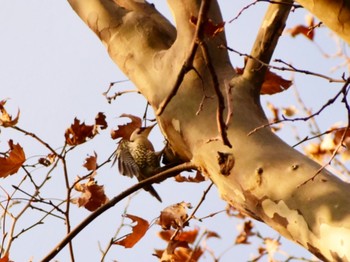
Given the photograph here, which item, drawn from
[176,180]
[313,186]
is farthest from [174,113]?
[176,180]

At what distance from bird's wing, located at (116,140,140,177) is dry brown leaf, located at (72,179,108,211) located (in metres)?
0.12

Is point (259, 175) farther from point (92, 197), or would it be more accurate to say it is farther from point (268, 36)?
point (92, 197)

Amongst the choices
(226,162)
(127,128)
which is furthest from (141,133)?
(226,162)

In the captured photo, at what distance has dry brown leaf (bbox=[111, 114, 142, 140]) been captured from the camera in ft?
7.65

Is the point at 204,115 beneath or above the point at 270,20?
beneath

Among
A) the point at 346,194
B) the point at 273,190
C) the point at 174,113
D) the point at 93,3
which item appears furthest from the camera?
the point at 93,3

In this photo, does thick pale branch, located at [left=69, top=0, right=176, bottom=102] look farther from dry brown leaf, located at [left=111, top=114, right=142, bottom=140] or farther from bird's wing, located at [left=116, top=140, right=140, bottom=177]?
bird's wing, located at [left=116, top=140, right=140, bottom=177]

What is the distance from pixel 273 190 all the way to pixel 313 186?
0.11m

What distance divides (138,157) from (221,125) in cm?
114

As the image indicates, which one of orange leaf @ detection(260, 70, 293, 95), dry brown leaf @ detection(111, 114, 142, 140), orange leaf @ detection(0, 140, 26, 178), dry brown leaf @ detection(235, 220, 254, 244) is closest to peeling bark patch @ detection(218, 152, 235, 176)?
orange leaf @ detection(260, 70, 293, 95)

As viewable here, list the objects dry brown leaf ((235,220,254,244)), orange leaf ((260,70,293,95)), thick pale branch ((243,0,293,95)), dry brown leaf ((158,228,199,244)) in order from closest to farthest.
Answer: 1. thick pale branch ((243,0,293,95))
2. orange leaf ((260,70,293,95))
3. dry brown leaf ((158,228,199,244))
4. dry brown leaf ((235,220,254,244))

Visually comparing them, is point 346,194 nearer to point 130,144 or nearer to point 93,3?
point 93,3

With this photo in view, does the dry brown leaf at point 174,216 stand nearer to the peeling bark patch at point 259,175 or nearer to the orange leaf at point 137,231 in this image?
the orange leaf at point 137,231

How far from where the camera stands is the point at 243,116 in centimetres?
151
